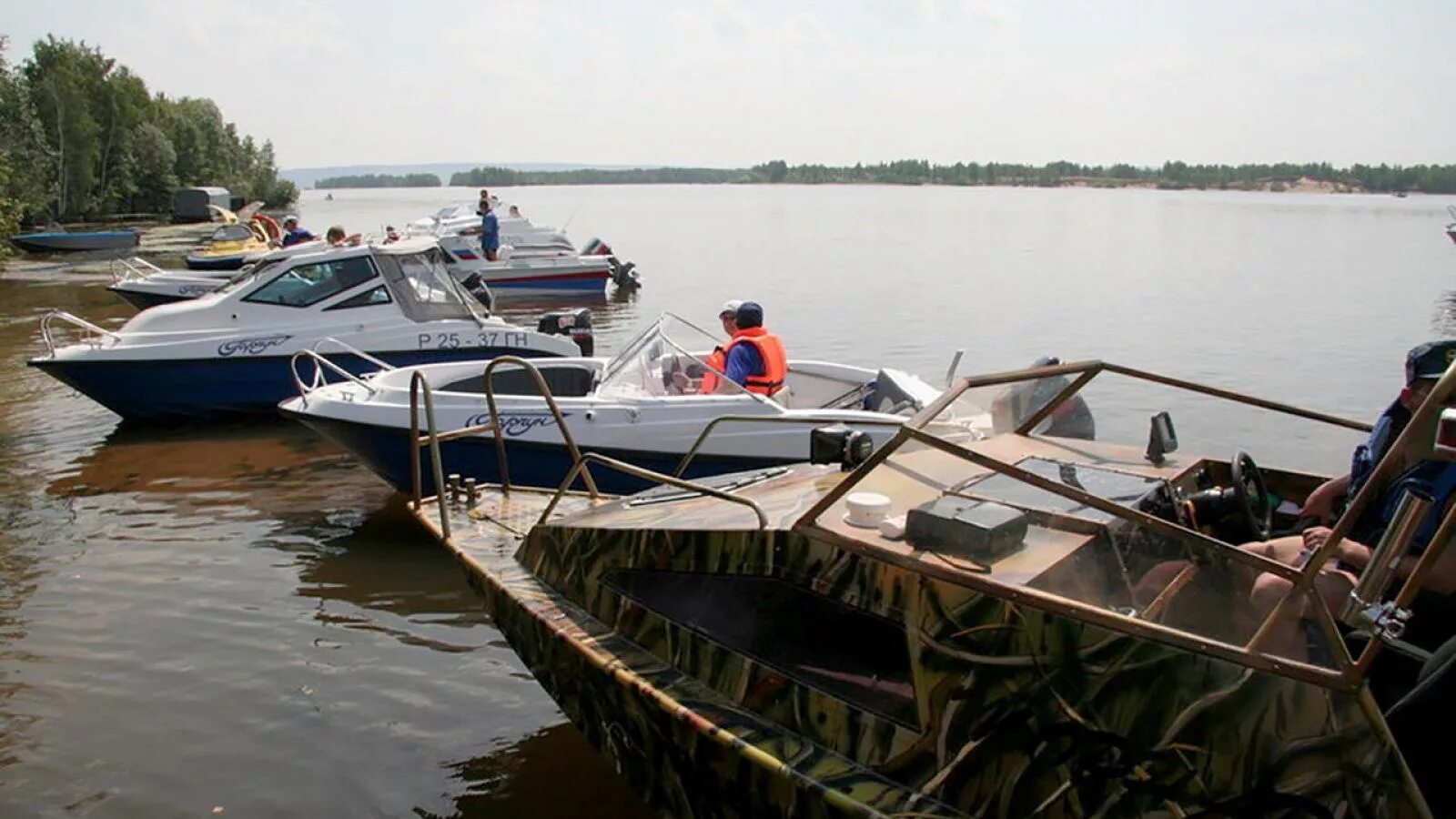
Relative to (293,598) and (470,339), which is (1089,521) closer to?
(293,598)

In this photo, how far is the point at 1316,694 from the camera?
2.70 m

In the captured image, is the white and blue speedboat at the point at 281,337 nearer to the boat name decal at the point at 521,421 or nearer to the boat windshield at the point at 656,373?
the boat windshield at the point at 656,373

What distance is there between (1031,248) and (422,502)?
41.6m

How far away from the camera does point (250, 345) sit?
12242 millimetres

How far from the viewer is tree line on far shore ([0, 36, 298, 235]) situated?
45375mm

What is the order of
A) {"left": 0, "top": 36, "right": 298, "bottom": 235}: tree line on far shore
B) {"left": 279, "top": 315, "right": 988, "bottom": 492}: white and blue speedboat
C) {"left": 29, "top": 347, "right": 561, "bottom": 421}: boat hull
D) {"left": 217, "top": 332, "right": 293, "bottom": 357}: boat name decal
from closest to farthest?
{"left": 279, "top": 315, "right": 988, "bottom": 492}: white and blue speedboat < {"left": 29, "top": 347, "right": 561, "bottom": 421}: boat hull < {"left": 217, "top": 332, "right": 293, "bottom": 357}: boat name decal < {"left": 0, "top": 36, "right": 298, "bottom": 235}: tree line on far shore

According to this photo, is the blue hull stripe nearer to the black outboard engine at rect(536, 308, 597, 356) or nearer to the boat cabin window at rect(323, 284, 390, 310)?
the black outboard engine at rect(536, 308, 597, 356)

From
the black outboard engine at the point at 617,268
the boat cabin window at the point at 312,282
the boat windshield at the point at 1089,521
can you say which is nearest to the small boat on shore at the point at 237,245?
the black outboard engine at the point at 617,268

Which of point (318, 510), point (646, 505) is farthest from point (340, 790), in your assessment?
point (318, 510)

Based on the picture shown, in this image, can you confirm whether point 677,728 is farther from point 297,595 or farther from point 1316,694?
point 297,595

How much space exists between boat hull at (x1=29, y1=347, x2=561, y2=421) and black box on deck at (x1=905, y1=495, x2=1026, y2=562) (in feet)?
31.7

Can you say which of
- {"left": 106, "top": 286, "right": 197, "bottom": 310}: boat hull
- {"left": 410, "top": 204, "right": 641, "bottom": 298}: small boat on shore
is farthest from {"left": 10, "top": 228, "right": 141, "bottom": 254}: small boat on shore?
{"left": 106, "top": 286, "right": 197, "bottom": 310}: boat hull

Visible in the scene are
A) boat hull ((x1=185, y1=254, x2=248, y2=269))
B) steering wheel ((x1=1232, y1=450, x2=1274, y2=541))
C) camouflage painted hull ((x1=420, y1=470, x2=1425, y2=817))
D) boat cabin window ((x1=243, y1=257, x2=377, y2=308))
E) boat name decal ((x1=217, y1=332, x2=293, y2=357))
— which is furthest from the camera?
boat hull ((x1=185, y1=254, x2=248, y2=269))

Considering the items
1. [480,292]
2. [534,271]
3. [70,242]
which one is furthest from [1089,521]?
[70,242]
